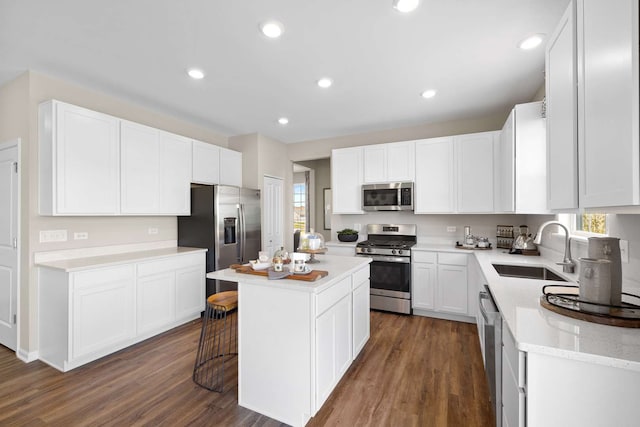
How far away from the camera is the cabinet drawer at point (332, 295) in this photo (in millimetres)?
1887

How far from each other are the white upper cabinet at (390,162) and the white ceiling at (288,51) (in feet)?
1.93

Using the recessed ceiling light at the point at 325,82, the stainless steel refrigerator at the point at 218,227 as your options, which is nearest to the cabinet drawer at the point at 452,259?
the recessed ceiling light at the point at 325,82

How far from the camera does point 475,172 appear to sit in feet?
12.1

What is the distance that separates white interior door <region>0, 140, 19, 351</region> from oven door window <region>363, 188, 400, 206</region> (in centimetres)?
395

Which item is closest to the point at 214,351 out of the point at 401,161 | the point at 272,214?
the point at 272,214

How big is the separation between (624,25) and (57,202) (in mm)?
3754

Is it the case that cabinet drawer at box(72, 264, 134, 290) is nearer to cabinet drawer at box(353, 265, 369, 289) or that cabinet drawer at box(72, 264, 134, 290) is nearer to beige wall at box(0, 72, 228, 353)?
beige wall at box(0, 72, 228, 353)

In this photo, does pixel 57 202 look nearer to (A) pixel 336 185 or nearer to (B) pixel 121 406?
(B) pixel 121 406

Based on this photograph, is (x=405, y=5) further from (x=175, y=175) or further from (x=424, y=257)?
(x=175, y=175)

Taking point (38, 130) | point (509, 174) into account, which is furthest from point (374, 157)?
point (38, 130)

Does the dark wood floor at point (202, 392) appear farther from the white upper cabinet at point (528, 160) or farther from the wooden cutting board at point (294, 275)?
the white upper cabinet at point (528, 160)

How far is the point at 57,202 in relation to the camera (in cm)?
261

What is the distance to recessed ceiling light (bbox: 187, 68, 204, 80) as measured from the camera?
8.84 feet

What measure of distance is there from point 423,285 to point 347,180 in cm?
189
